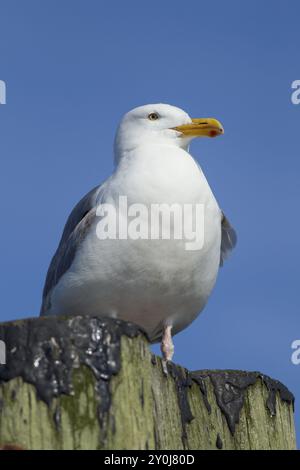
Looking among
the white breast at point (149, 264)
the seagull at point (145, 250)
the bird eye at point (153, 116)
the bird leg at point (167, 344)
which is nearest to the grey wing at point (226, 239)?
the seagull at point (145, 250)

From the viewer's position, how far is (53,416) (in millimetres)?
3928

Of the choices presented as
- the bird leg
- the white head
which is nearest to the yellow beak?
the white head

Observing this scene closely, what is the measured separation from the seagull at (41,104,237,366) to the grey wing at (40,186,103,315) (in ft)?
0.04

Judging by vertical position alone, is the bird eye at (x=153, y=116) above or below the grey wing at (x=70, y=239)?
above

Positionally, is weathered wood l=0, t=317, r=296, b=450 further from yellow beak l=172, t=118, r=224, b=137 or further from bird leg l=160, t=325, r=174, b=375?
yellow beak l=172, t=118, r=224, b=137

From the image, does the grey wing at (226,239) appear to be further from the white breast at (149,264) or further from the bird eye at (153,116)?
the bird eye at (153,116)

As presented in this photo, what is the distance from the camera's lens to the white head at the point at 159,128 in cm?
733

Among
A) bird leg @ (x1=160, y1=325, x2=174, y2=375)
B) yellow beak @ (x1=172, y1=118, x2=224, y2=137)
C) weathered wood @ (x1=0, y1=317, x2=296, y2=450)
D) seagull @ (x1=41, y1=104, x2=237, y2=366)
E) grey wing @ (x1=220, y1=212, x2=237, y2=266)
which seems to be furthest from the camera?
grey wing @ (x1=220, y1=212, x2=237, y2=266)

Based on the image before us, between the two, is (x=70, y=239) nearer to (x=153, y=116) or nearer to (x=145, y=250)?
(x=145, y=250)

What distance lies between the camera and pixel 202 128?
7348 millimetres

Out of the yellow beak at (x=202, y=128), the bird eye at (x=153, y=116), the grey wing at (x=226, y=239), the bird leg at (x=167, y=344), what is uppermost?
the bird eye at (x=153, y=116)

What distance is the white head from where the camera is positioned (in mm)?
7328

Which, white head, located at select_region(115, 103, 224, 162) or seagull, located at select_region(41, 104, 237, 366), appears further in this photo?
white head, located at select_region(115, 103, 224, 162)

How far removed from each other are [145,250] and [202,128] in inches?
57.5
